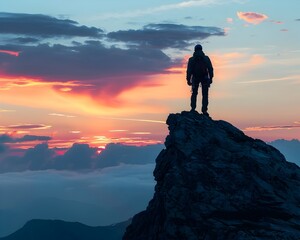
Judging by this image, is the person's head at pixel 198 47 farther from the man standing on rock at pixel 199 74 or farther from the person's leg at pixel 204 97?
the person's leg at pixel 204 97

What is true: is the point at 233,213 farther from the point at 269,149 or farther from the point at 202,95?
the point at 202,95

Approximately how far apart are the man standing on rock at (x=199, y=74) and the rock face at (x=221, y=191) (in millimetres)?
4912

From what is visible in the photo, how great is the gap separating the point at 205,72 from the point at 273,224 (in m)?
16.6

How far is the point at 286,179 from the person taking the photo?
131ft

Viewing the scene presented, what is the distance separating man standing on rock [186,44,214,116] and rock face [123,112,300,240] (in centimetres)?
491

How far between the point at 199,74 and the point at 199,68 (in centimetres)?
56

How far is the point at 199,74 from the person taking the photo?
47125mm

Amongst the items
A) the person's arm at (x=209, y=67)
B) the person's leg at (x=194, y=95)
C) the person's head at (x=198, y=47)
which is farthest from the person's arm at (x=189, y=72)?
the person's arm at (x=209, y=67)

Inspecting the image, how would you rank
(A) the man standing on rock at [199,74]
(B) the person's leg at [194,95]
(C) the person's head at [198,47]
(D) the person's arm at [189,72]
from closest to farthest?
(C) the person's head at [198,47] < (A) the man standing on rock at [199,74] < (D) the person's arm at [189,72] < (B) the person's leg at [194,95]

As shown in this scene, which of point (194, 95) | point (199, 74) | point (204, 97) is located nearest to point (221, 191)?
point (204, 97)

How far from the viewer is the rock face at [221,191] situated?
36156 mm

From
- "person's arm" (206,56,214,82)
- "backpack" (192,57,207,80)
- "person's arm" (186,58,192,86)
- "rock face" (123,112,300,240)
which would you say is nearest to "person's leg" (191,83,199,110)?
"person's arm" (186,58,192,86)

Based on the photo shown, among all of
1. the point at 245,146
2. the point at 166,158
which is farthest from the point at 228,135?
the point at 166,158

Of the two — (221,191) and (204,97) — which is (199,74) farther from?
(221,191)
